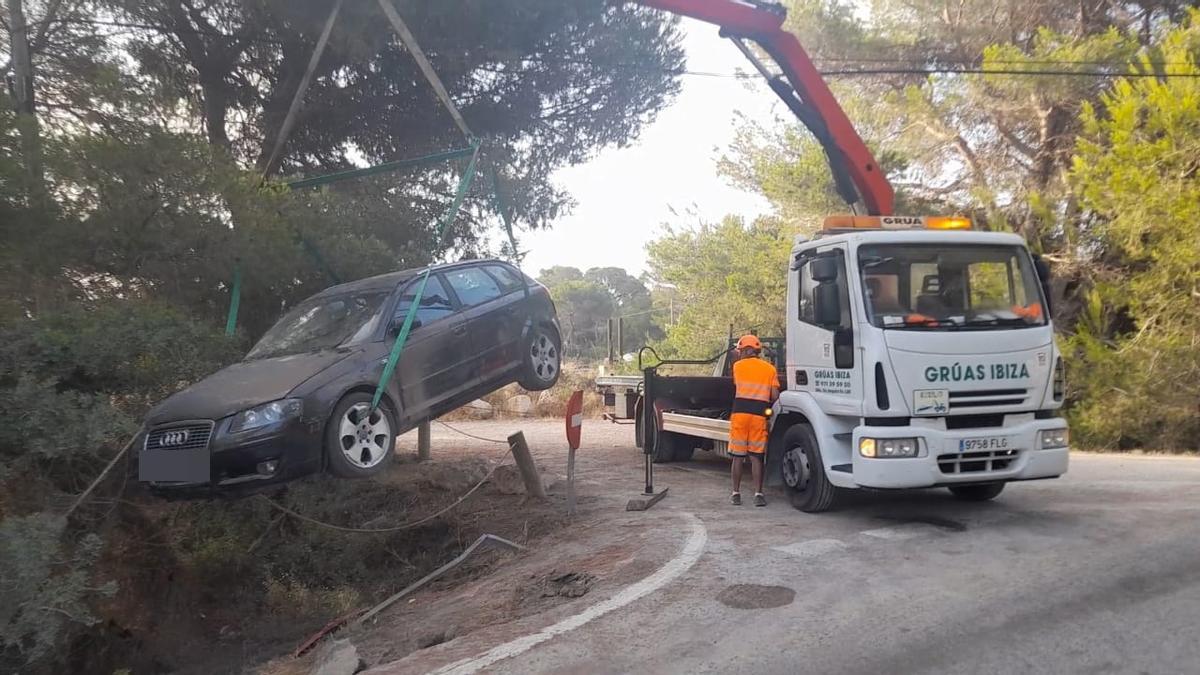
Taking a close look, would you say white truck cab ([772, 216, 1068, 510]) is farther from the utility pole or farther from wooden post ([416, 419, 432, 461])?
the utility pole

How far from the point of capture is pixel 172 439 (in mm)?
6383

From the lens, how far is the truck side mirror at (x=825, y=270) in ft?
22.8

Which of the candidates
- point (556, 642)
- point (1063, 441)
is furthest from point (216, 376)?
point (1063, 441)

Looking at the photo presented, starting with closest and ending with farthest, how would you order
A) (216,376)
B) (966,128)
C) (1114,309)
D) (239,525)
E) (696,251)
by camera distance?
(216,376) → (239,525) → (1114,309) → (966,128) → (696,251)

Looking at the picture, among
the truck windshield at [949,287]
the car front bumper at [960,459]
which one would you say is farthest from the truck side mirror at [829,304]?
the car front bumper at [960,459]

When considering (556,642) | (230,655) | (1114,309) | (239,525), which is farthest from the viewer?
(1114,309)

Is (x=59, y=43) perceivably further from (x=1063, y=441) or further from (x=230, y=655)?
(x=1063, y=441)

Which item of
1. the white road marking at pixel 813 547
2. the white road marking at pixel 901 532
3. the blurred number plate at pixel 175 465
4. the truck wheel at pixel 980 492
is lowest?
the white road marking at pixel 813 547

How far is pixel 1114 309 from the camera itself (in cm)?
1528

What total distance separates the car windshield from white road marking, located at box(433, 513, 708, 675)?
3.35 metres

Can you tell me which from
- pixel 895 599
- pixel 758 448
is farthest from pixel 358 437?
pixel 895 599

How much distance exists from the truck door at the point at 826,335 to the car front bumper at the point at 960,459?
439 millimetres

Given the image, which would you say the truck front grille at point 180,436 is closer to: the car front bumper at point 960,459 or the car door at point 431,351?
the car door at point 431,351

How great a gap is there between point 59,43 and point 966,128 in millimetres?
16498
